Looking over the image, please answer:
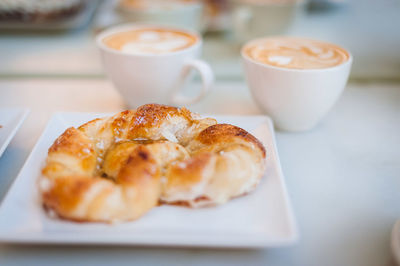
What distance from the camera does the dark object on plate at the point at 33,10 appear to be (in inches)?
56.7

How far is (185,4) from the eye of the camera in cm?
140

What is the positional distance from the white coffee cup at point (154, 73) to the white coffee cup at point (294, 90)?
0.14 m

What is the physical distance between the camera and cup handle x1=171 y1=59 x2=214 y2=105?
93 centimetres

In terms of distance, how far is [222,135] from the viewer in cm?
68

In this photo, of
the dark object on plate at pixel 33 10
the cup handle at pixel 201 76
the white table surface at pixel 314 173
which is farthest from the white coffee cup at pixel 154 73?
the dark object on plate at pixel 33 10

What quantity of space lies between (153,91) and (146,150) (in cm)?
38

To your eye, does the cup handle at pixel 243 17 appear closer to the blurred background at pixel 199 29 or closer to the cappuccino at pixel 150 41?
the blurred background at pixel 199 29

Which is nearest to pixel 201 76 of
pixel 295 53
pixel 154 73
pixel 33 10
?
pixel 154 73

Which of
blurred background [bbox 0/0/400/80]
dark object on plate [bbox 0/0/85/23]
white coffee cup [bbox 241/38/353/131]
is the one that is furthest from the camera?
dark object on plate [bbox 0/0/85/23]

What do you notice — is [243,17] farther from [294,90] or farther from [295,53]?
[294,90]

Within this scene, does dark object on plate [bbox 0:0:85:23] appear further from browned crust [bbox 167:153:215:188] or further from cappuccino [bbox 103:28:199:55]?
browned crust [bbox 167:153:215:188]

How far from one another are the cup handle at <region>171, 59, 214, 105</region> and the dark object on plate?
0.81 m

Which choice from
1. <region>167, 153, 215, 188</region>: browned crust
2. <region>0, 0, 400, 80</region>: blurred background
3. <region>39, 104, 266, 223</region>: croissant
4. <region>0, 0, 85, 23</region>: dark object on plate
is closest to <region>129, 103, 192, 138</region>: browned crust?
<region>39, 104, 266, 223</region>: croissant

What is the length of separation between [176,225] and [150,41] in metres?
0.64
